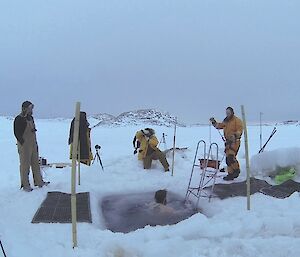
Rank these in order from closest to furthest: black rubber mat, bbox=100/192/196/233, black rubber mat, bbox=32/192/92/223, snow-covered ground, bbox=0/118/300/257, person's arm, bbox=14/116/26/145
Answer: snow-covered ground, bbox=0/118/300/257 < black rubber mat, bbox=32/192/92/223 < black rubber mat, bbox=100/192/196/233 < person's arm, bbox=14/116/26/145

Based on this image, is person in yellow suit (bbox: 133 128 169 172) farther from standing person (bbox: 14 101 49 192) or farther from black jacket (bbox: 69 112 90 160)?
standing person (bbox: 14 101 49 192)

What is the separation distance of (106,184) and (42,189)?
3.97 ft

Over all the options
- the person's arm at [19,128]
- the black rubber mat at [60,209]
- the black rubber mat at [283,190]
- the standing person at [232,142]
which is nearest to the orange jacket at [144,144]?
the standing person at [232,142]

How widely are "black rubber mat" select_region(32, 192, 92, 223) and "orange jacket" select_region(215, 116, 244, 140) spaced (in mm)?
3135

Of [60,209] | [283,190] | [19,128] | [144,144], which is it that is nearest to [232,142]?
[283,190]

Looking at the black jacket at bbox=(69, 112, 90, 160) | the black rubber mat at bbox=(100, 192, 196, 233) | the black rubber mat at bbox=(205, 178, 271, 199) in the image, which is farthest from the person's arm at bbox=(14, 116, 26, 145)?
the black rubber mat at bbox=(205, 178, 271, 199)

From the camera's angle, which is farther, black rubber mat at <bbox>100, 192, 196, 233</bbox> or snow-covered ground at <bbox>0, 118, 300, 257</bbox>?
black rubber mat at <bbox>100, 192, 196, 233</bbox>

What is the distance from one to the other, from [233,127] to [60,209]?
3.88 m

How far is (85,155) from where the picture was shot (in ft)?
28.6

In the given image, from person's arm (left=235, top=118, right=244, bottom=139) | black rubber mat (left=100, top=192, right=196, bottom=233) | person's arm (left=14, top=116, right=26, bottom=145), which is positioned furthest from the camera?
person's arm (left=235, top=118, right=244, bottom=139)

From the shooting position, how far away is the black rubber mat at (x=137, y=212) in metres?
5.88

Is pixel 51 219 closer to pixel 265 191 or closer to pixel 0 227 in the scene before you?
pixel 0 227

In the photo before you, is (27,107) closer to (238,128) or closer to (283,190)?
(238,128)

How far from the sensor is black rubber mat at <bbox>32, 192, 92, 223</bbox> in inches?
224
